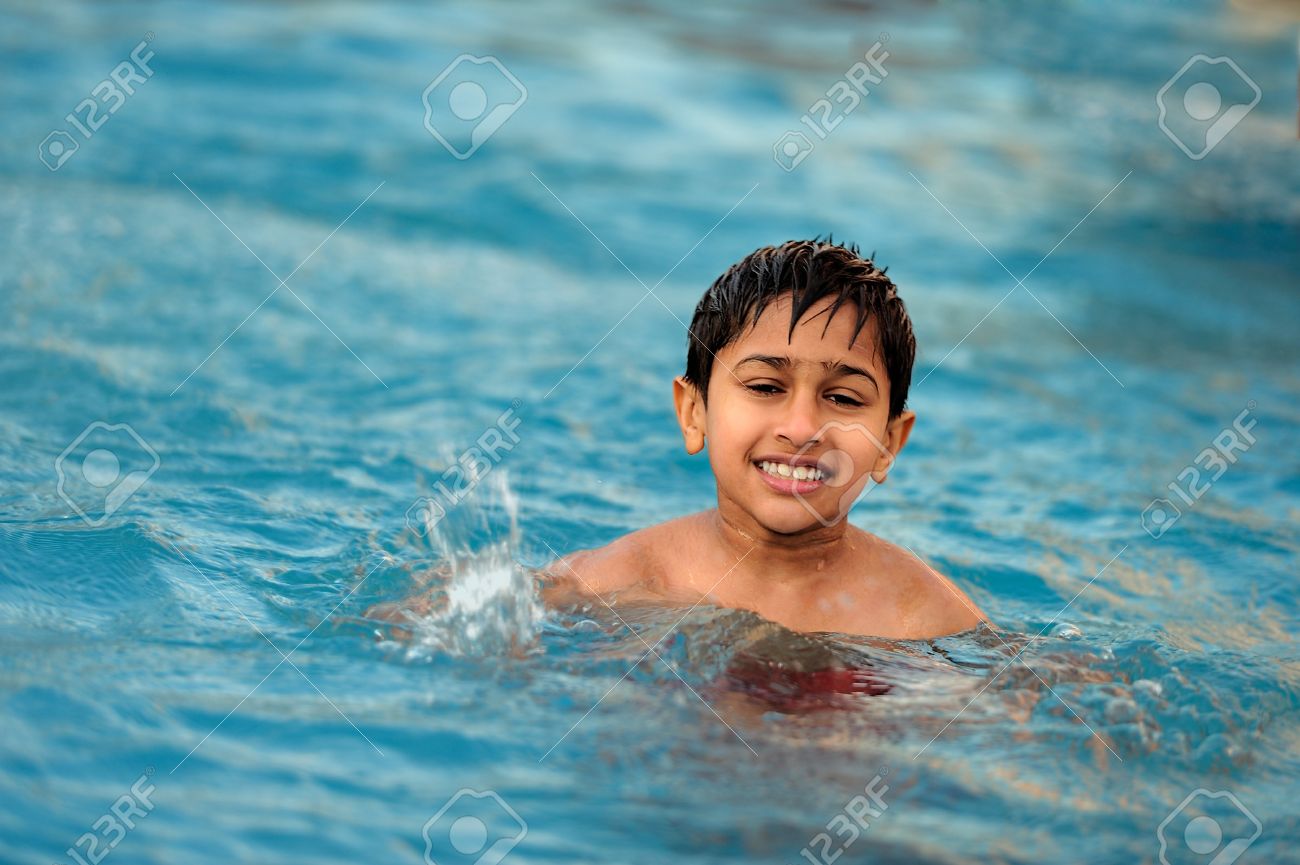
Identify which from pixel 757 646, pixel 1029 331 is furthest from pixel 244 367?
pixel 1029 331

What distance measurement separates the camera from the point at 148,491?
505cm

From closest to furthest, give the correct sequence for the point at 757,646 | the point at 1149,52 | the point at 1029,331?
1. the point at 757,646
2. the point at 1029,331
3. the point at 1149,52

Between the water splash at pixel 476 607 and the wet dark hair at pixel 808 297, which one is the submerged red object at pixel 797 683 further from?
the wet dark hair at pixel 808 297

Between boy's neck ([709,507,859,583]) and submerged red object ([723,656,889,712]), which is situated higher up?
boy's neck ([709,507,859,583])

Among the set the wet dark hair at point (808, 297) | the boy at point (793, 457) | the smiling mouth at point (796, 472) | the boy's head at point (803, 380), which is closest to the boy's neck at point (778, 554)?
the boy at point (793, 457)

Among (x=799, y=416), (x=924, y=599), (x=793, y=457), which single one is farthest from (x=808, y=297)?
(x=924, y=599)

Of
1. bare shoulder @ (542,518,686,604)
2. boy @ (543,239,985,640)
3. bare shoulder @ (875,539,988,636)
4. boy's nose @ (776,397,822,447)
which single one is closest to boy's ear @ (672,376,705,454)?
boy @ (543,239,985,640)

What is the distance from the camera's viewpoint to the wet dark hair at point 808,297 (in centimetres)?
386

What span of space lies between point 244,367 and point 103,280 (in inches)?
43.5

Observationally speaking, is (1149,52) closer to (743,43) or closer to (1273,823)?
(743,43)

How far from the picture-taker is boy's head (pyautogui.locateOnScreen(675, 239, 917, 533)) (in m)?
3.80

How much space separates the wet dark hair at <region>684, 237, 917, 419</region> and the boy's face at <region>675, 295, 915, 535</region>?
0.10 feet

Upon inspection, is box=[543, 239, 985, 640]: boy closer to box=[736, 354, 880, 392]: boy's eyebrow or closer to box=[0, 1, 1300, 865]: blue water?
box=[736, 354, 880, 392]: boy's eyebrow

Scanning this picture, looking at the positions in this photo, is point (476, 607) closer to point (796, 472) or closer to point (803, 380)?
point (796, 472)
